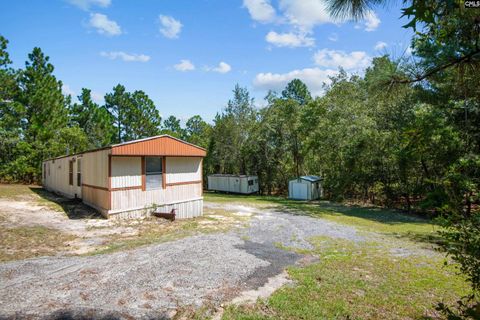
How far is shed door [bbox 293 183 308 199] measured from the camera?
17.7m

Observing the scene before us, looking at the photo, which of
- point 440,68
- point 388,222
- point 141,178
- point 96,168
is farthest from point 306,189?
point 440,68

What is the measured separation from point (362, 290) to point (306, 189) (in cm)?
1346

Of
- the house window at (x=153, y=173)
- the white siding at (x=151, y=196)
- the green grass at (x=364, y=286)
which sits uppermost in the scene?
the house window at (x=153, y=173)

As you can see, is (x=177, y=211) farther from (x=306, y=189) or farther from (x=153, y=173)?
(x=306, y=189)

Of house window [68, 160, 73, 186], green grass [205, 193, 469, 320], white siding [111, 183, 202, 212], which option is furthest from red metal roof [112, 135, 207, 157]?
house window [68, 160, 73, 186]

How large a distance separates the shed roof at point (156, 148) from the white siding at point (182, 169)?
0.30m

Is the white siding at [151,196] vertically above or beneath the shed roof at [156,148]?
beneath

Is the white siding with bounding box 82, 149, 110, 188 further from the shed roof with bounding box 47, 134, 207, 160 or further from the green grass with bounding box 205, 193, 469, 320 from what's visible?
the green grass with bounding box 205, 193, 469, 320

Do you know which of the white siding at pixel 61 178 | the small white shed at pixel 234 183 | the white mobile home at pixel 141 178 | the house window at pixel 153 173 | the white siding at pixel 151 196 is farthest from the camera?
the small white shed at pixel 234 183

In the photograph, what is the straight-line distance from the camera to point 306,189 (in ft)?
57.9

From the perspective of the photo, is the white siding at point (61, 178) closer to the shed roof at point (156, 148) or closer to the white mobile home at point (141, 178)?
the white mobile home at point (141, 178)

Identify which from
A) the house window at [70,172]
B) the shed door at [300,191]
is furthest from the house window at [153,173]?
the shed door at [300,191]

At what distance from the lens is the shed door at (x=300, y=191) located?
17655 millimetres

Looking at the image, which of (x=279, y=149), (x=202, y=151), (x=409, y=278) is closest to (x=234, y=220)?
(x=202, y=151)
